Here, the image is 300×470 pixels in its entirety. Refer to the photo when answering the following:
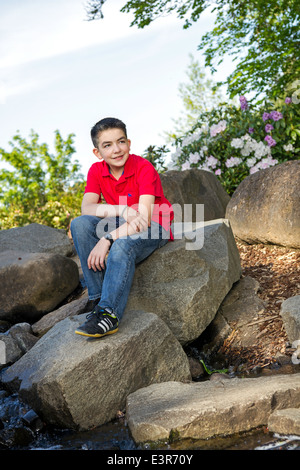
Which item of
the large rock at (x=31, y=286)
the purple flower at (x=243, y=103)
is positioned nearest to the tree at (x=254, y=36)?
the purple flower at (x=243, y=103)

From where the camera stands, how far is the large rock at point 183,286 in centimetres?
404

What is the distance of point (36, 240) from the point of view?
736 centimetres

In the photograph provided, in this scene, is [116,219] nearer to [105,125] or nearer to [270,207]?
[105,125]

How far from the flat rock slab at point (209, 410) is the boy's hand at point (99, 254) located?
3.56ft

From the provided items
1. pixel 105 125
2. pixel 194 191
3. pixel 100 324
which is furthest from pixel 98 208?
pixel 194 191

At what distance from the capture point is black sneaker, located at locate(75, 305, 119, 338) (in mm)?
3309

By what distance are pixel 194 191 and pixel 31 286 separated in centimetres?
290

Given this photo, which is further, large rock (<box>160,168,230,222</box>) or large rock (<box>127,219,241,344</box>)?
large rock (<box>160,168,230,222</box>)

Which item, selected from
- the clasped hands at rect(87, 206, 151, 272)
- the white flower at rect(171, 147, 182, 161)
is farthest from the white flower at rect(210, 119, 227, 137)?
the clasped hands at rect(87, 206, 151, 272)

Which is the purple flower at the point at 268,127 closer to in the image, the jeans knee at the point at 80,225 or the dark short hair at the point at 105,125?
the dark short hair at the point at 105,125

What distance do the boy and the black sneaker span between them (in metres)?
0.06

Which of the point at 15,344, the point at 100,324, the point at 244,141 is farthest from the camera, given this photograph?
the point at 244,141

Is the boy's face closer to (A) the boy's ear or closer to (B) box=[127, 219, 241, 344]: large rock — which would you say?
(A) the boy's ear
